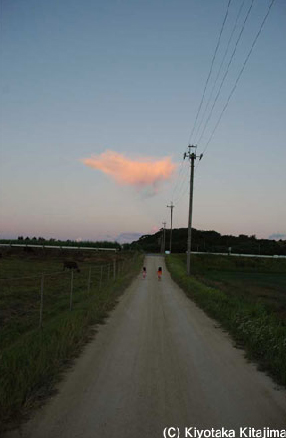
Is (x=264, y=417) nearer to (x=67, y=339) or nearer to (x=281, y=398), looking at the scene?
(x=281, y=398)

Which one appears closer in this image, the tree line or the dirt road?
the dirt road

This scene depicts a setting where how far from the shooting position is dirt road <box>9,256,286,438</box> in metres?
4.62

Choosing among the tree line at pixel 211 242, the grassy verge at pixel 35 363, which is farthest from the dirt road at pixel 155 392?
the tree line at pixel 211 242

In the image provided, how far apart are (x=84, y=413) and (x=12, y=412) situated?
87cm

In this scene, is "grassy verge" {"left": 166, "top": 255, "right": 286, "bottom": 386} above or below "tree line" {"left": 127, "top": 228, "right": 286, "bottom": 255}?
below

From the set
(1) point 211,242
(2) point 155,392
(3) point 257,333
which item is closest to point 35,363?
(2) point 155,392

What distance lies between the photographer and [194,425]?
4625 mm

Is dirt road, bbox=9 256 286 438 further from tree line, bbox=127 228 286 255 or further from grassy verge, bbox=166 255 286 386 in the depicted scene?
tree line, bbox=127 228 286 255

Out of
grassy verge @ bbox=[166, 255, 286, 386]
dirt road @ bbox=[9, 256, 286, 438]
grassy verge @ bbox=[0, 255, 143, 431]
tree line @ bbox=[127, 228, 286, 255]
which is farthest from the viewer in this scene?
tree line @ bbox=[127, 228, 286, 255]

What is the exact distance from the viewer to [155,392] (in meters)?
5.80

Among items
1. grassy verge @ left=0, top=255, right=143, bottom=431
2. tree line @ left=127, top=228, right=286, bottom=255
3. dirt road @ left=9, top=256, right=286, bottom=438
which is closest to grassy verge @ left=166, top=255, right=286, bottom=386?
dirt road @ left=9, top=256, right=286, bottom=438

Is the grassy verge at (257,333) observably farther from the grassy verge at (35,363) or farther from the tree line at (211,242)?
the tree line at (211,242)

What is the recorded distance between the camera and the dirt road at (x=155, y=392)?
182 inches

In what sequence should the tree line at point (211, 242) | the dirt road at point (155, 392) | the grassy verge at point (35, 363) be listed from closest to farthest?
the dirt road at point (155, 392), the grassy verge at point (35, 363), the tree line at point (211, 242)
